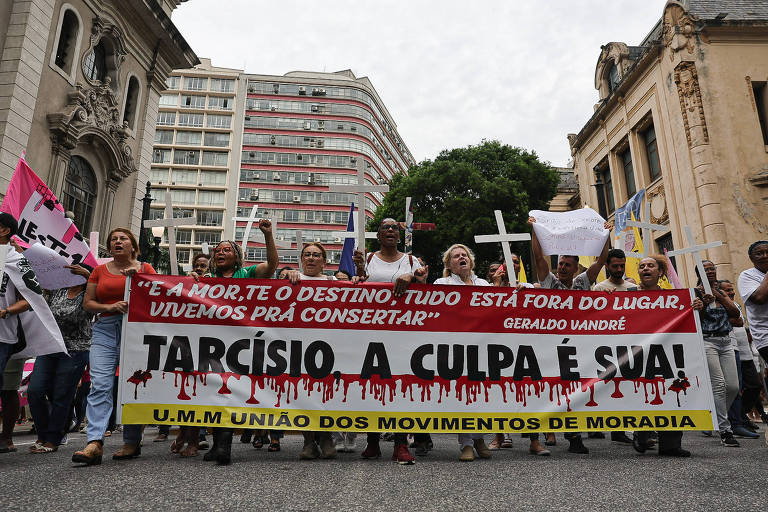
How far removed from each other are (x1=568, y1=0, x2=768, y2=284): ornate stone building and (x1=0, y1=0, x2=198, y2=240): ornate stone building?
17677 mm

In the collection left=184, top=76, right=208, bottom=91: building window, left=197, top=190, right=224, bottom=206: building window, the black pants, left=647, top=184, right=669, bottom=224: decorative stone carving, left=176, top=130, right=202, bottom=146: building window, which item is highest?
left=184, top=76, right=208, bottom=91: building window

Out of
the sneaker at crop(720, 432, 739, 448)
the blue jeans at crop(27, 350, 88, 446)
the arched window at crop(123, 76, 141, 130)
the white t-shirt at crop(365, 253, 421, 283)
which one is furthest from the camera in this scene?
Answer: the arched window at crop(123, 76, 141, 130)

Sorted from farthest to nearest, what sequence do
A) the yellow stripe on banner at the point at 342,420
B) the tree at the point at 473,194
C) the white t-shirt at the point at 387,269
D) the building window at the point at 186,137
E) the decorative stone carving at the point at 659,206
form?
the building window at the point at 186,137 < the tree at the point at 473,194 < the decorative stone carving at the point at 659,206 < the white t-shirt at the point at 387,269 < the yellow stripe on banner at the point at 342,420

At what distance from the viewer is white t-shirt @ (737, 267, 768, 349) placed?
14.8ft

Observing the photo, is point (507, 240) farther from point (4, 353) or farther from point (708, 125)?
point (708, 125)

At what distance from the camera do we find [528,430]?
169 inches

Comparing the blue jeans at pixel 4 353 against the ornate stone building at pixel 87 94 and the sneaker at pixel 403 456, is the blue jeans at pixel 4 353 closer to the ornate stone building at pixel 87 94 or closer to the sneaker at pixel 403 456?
the sneaker at pixel 403 456

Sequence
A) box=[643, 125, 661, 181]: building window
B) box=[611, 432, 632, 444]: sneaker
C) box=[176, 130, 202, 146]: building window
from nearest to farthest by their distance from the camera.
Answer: box=[611, 432, 632, 444]: sneaker < box=[643, 125, 661, 181]: building window < box=[176, 130, 202, 146]: building window

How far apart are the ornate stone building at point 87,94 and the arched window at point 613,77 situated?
17794 mm

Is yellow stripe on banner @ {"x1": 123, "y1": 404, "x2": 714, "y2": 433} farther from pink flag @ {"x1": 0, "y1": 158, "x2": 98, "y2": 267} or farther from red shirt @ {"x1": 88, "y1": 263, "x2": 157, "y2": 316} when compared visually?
pink flag @ {"x1": 0, "y1": 158, "x2": 98, "y2": 267}

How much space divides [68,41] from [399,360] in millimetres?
15995

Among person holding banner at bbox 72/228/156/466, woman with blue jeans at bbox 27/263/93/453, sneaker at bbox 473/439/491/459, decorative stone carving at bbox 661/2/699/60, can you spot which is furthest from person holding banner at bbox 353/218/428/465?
decorative stone carving at bbox 661/2/699/60

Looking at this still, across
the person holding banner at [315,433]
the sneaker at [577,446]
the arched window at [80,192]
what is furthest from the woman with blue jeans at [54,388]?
the arched window at [80,192]

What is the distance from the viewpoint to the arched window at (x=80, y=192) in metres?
15.4
